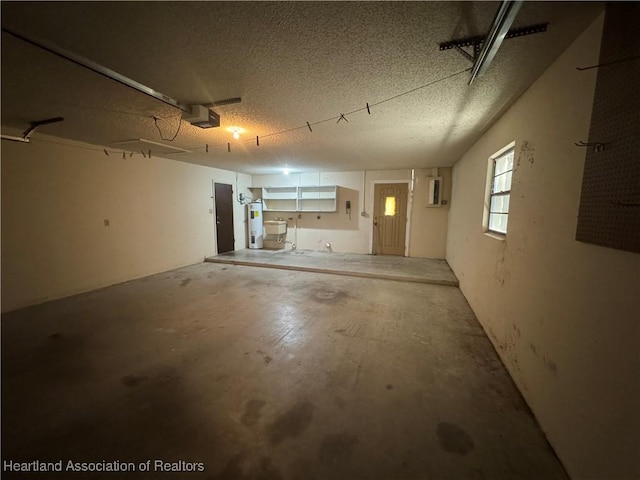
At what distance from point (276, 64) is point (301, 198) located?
5.28 m

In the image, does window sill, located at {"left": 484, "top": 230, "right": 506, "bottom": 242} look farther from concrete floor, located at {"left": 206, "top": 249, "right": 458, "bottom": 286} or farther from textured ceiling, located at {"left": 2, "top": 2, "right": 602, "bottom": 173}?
concrete floor, located at {"left": 206, "top": 249, "right": 458, "bottom": 286}

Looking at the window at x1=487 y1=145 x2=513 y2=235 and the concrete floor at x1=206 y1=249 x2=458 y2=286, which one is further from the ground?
the window at x1=487 y1=145 x2=513 y2=235

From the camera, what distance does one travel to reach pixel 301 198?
698 cm

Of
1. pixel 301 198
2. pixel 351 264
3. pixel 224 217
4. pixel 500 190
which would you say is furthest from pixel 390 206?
pixel 224 217

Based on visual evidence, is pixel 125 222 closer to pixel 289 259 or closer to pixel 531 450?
pixel 289 259

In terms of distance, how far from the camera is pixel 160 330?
2660mm

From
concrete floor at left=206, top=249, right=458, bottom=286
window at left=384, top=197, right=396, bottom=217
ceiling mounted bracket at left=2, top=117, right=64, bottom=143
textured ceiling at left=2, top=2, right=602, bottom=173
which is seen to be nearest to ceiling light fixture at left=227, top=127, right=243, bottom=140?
textured ceiling at left=2, top=2, right=602, bottom=173

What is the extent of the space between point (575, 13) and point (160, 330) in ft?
13.1

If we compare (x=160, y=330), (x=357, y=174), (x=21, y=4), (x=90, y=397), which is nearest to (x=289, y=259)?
(x=357, y=174)

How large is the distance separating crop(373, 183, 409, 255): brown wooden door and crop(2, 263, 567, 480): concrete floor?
131 inches

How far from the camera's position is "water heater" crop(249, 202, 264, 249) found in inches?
279

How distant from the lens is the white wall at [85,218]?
3139 mm

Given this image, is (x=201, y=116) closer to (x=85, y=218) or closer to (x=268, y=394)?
(x=268, y=394)

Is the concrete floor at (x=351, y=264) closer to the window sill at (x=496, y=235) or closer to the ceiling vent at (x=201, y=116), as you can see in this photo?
the window sill at (x=496, y=235)
